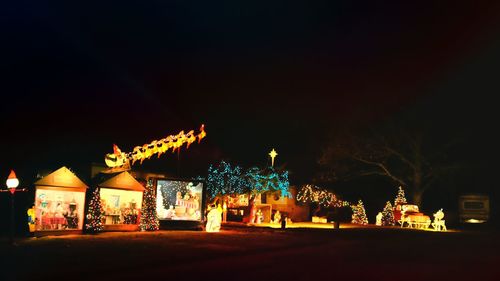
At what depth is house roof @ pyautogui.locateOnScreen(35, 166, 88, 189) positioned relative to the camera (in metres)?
19.9

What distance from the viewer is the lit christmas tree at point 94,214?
21.6 metres

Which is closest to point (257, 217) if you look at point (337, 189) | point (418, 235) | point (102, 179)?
point (418, 235)

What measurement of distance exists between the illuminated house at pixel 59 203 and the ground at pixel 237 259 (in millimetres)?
618

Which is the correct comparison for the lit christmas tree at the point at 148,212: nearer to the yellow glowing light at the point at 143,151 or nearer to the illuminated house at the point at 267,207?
the yellow glowing light at the point at 143,151

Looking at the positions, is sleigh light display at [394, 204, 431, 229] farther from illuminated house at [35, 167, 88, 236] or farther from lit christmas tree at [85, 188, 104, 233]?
illuminated house at [35, 167, 88, 236]

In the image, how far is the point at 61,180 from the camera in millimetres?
20359

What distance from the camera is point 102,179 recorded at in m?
23.0

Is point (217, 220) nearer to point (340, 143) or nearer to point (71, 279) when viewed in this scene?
point (71, 279)

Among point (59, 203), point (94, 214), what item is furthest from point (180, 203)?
point (59, 203)

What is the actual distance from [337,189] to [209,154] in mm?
13329

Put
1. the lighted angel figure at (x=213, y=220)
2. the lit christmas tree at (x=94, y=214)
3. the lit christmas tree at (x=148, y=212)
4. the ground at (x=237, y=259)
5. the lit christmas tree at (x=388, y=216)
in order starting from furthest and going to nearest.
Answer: the lit christmas tree at (x=388, y=216) → the lighted angel figure at (x=213, y=220) → the lit christmas tree at (x=148, y=212) → the lit christmas tree at (x=94, y=214) → the ground at (x=237, y=259)

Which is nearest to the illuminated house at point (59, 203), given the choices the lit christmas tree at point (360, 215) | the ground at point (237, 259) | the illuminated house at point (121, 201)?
the ground at point (237, 259)

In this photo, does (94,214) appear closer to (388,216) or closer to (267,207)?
(267,207)

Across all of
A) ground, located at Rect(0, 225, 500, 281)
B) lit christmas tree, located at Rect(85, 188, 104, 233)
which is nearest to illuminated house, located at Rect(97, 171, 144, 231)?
lit christmas tree, located at Rect(85, 188, 104, 233)
